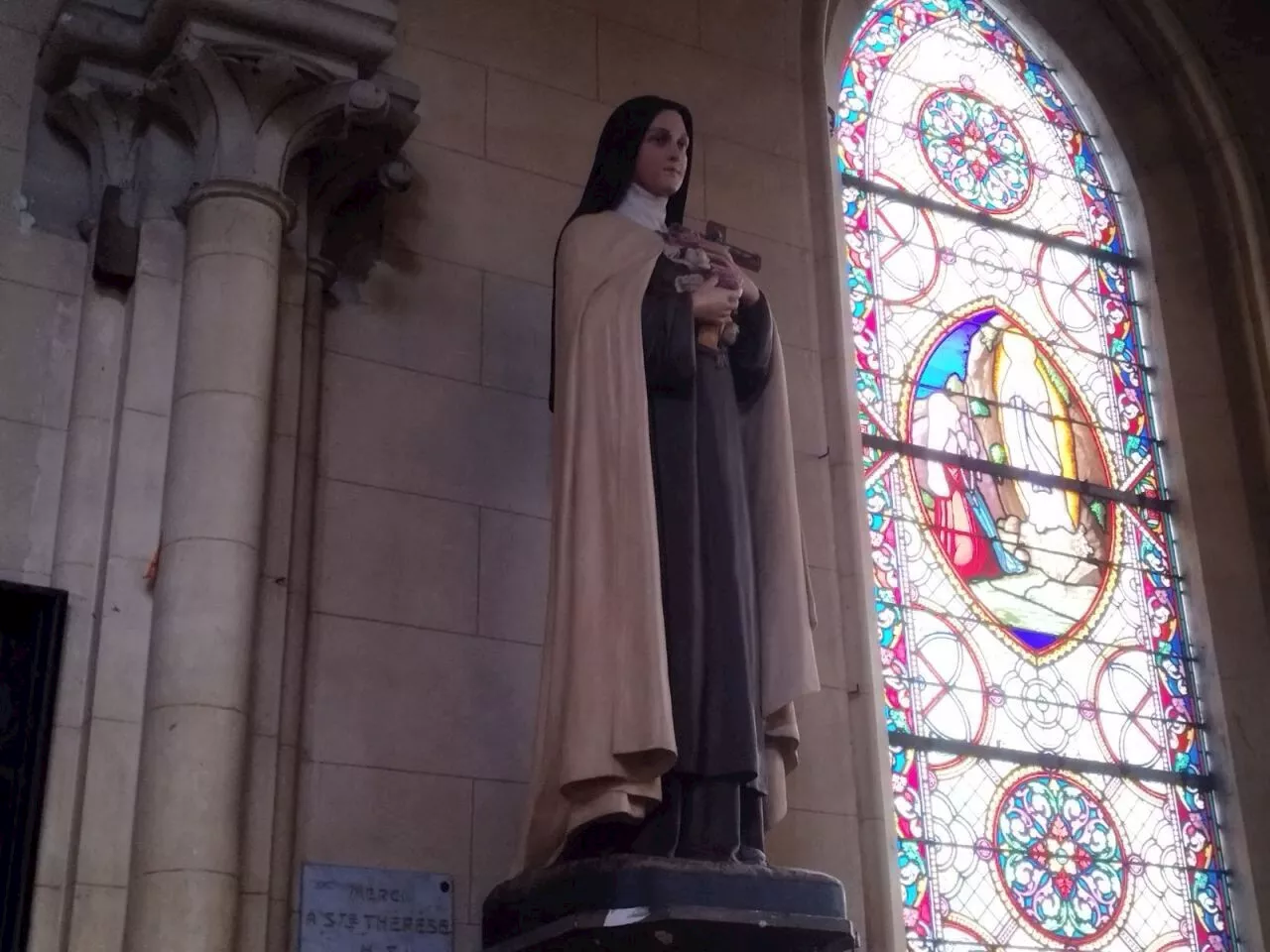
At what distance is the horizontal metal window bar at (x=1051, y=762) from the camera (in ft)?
16.6

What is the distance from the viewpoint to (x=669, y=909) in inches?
127

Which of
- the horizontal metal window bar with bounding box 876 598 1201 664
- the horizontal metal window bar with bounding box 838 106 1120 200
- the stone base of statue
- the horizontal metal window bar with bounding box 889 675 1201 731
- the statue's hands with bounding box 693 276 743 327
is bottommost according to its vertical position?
the stone base of statue

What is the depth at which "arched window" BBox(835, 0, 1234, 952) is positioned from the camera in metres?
5.10

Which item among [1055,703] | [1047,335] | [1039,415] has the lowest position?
[1055,703]

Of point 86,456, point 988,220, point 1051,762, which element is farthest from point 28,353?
point 988,220

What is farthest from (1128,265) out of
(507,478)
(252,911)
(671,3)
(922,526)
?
(252,911)

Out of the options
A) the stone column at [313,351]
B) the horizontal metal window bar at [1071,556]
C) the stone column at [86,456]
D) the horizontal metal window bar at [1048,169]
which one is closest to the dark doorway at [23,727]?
the stone column at [86,456]

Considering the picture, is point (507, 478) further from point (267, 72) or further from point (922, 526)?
point (922, 526)

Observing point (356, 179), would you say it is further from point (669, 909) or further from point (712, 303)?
point (669, 909)

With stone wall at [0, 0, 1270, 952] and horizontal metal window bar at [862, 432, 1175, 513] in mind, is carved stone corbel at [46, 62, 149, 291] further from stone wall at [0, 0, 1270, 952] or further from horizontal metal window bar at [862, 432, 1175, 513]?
horizontal metal window bar at [862, 432, 1175, 513]

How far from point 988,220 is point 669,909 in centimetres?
360

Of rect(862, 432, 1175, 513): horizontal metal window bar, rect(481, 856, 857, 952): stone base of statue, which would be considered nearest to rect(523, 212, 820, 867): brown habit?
rect(481, 856, 857, 952): stone base of statue

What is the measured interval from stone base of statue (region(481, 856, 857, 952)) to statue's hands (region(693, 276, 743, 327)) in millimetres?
1164

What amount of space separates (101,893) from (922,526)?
2.85 m
